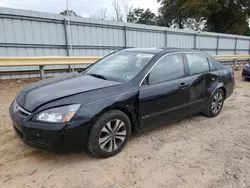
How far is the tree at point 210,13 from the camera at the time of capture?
26625mm

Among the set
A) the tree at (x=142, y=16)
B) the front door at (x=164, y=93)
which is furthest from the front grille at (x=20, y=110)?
the tree at (x=142, y=16)

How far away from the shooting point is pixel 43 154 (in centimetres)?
298

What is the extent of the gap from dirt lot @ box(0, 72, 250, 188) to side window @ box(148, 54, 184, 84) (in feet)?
3.33

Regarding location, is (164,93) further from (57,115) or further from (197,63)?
(57,115)

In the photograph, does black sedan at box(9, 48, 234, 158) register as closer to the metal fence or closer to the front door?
the front door

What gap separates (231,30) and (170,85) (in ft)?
117

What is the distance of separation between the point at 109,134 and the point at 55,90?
968 mm

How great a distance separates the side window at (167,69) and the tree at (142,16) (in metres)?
40.2

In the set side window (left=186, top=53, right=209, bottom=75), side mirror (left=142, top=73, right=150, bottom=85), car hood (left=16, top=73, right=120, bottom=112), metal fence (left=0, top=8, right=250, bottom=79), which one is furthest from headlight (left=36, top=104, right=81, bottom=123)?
metal fence (left=0, top=8, right=250, bottom=79)

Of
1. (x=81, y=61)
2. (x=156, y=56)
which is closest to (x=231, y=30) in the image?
(x=81, y=61)

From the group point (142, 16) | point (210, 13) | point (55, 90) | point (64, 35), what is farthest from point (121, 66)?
point (142, 16)

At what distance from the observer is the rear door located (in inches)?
159

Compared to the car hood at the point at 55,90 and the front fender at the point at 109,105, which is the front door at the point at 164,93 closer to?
the front fender at the point at 109,105

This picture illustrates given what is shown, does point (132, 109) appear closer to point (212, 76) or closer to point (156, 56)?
point (156, 56)
